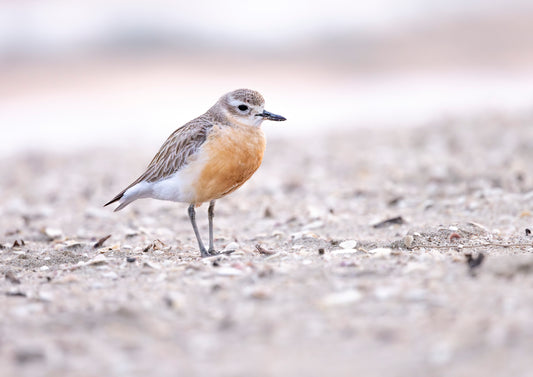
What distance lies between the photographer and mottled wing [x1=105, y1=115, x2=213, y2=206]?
6.40m

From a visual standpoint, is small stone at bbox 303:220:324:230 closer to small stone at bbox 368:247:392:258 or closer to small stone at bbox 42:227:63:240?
small stone at bbox 368:247:392:258

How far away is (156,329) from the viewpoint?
12.9 feet


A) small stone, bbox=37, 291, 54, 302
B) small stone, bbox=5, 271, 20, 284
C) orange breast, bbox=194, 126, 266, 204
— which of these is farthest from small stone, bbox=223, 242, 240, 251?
small stone, bbox=37, 291, 54, 302

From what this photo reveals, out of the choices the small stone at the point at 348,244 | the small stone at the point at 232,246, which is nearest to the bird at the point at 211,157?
the small stone at the point at 232,246

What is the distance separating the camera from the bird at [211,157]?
6.23 metres

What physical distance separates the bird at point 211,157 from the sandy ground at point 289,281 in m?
0.50

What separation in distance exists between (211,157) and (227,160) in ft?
0.44

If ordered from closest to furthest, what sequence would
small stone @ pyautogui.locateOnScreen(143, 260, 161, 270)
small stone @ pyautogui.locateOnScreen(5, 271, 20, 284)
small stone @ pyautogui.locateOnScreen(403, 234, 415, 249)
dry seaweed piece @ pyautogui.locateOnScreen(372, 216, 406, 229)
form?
small stone @ pyautogui.locateOnScreen(5, 271, 20, 284) → small stone @ pyautogui.locateOnScreen(143, 260, 161, 270) → small stone @ pyautogui.locateOnScreen(403, 234, 415, 249) → dry seaweed piece @ pyautogui.locateOnScreen(372, 216, 406, 229)

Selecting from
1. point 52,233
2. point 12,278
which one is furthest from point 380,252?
point 52,233

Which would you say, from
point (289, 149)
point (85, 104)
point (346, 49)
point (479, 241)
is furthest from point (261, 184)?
point (346, 49)

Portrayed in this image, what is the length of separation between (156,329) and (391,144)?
29.2ft

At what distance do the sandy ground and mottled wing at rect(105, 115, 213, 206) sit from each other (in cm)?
63

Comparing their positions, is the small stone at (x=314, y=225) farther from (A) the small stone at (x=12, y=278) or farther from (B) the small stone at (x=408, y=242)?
(A) the small stone at (x=12, y=278)

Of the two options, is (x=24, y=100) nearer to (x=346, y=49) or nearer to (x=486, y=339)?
(x=346, y=49)
